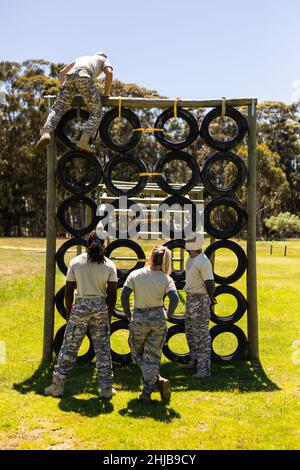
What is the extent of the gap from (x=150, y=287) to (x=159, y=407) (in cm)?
129

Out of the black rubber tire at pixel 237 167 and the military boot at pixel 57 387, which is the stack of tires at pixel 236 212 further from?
the military boot at pixel 57 387

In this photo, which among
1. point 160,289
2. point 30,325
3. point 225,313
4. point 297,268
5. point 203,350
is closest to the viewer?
point 160,289

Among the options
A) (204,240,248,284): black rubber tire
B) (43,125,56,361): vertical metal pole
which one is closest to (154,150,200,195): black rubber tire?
(204,240,248,284): black rubber tire

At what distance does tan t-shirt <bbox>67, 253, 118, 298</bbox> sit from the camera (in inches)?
233

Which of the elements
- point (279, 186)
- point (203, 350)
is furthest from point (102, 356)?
point (279, 186)

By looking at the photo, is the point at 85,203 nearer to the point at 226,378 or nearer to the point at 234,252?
the point at 234,252


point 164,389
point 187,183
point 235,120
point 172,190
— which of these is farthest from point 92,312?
point 235,120

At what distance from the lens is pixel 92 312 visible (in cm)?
591

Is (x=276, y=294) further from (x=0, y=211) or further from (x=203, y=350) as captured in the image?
(x=0, y=211)

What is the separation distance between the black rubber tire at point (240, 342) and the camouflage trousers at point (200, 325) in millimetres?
737

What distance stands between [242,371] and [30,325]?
14.1 ft

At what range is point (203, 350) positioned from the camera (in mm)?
6742

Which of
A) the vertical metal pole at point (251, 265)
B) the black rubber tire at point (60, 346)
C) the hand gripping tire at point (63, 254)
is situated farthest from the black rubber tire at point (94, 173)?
the vertical metal pole at point (251, 265)

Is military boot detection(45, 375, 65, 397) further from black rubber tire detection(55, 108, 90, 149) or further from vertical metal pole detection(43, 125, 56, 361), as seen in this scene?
black rubber tire detection(55, 108, 90, 149)
